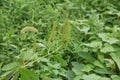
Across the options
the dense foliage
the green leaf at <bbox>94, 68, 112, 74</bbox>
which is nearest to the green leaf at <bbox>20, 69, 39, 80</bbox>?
the dense foliage

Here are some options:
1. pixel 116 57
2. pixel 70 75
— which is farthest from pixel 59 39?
pixel 116 57

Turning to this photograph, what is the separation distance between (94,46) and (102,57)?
0.11 m

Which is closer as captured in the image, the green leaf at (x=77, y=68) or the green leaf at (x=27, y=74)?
the green leaf at (x=27, y=74)

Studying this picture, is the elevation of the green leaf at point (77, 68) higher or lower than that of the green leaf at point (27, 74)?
lower

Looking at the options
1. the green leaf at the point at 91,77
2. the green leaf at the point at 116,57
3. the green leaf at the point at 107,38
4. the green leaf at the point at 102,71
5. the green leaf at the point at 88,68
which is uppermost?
the green leaf at the point at 107,38

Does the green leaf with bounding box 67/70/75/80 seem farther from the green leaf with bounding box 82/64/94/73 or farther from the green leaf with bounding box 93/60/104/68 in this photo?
the green leaf with bounding box 93/60/104/68

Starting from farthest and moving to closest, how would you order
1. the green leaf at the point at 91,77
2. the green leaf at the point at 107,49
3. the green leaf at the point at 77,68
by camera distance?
1. the green leaf at the point at 107,49
2. the green leaf at the point at 77,68
3. the green leaf at the point at 91,77

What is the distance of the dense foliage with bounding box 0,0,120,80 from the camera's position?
7.06 feet

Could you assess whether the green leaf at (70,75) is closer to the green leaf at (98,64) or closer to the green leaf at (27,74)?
the green leaf at (98,64)

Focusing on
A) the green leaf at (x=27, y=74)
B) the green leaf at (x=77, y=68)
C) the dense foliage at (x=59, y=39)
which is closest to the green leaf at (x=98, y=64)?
the dense foliage at (x=59, y=39)

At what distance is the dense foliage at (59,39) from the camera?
215 cm

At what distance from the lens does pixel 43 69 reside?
6.90ft

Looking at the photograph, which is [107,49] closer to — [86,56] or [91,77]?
[86,56]

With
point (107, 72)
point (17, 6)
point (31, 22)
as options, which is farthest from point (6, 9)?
point (107, 72)
